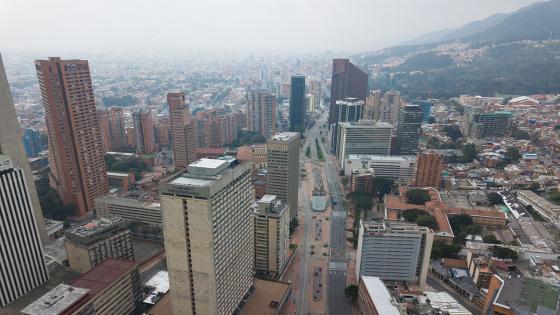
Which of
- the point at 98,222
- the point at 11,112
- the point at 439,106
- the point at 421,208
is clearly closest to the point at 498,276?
the point at 421,208

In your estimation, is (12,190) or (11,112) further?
(11,112)

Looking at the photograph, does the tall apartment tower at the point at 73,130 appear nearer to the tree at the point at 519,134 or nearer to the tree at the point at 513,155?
the tree at the point at 513,155

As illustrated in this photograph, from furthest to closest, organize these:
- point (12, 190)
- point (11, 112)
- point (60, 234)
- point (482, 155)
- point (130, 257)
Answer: point (482, 155) < point (60, 234) < point (130, 257) < point (11, 112) < point (12, 190)

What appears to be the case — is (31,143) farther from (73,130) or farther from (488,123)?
(488,123)

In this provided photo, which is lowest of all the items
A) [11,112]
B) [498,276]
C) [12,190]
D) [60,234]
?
[60,234]

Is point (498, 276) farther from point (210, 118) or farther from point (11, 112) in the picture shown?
point (210, 118)

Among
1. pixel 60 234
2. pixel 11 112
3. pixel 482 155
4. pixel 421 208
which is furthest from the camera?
pixel 482 155

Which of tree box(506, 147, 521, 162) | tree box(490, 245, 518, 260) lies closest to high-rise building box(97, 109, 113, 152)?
tree box(490, 245, 518, 260)
